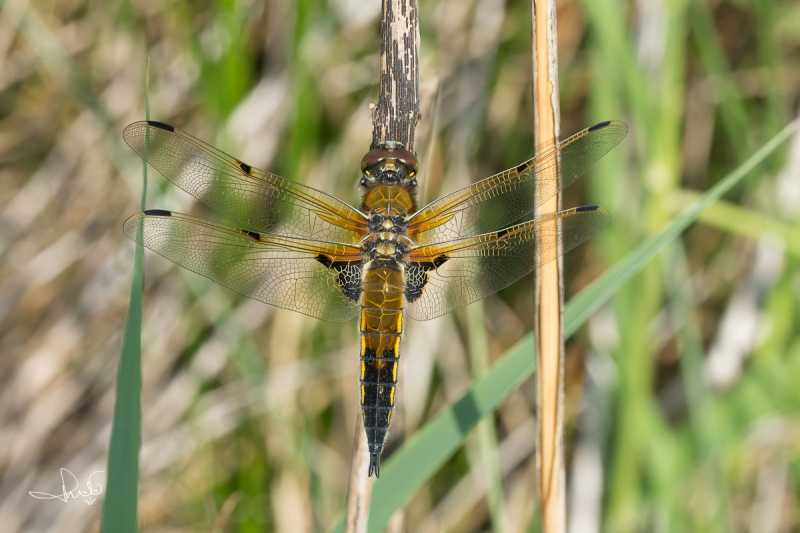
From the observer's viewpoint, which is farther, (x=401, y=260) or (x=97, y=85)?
(x=97, y=85)

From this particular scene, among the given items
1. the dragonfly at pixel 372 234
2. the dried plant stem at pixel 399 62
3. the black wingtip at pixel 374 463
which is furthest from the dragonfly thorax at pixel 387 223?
the black wingtip at pixel 374 463

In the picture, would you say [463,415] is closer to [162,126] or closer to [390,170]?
[390,170]

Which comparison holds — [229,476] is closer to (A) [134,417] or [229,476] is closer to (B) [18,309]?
(B) [18,309]

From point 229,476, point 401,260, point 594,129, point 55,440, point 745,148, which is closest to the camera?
point 594,129

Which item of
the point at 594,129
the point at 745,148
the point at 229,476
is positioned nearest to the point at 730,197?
the point at 745,148
